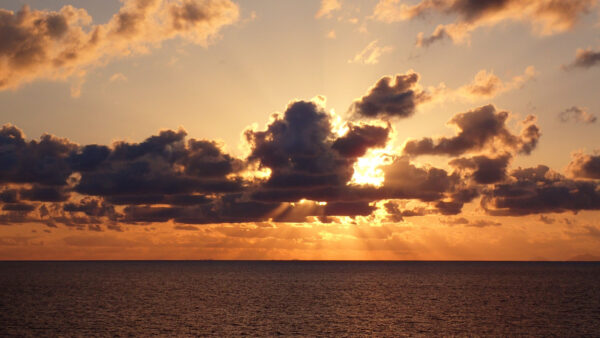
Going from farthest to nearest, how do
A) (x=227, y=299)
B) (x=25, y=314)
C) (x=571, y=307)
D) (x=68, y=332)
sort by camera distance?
(x=227, y=299)
(x=571, y=307)
(x=25, y=314)
(x=68, y=332)

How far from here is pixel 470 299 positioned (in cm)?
14512

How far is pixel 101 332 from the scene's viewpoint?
272 feet

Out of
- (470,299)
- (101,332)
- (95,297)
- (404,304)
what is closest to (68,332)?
(101,332)

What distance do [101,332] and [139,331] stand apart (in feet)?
18.7

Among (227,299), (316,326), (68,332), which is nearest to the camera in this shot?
(68,332)

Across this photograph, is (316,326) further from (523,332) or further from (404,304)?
(404,304)

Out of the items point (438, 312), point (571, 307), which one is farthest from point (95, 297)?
point (571, 307)

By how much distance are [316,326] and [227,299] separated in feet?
182

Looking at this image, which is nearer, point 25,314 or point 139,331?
point 139,331

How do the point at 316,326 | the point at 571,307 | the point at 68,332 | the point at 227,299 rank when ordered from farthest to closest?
the point at 227,299, the point at 571,307, the point at 316,326, the point at 68,332

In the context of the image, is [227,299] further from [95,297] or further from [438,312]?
[438,312]

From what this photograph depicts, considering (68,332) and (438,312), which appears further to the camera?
(438,312)

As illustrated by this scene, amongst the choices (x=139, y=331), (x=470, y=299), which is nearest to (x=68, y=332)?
(x=139, y=331)

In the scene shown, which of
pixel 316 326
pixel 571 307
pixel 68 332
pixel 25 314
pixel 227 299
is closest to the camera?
pixel 68 332
